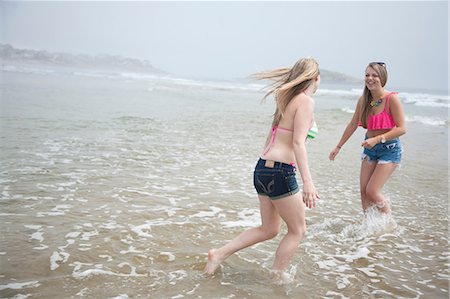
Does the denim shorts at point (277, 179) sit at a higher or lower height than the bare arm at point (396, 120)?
lower

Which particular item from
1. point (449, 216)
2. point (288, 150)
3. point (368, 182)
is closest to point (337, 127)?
point (449, 216)

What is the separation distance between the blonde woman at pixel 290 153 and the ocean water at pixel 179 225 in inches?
28.5

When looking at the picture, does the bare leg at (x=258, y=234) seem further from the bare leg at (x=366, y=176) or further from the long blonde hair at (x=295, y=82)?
the bare leg at (x=366, y=176)

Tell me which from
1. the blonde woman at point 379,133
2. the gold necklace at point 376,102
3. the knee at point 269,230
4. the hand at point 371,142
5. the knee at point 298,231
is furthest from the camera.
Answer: the gold necklace at point 376,102

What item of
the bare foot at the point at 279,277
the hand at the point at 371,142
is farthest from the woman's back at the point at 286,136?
the hand at the point at 371,142

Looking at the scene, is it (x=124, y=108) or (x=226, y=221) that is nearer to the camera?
(x=226, y=221)

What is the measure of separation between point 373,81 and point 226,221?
96.5 inches

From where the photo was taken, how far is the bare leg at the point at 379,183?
4.80m

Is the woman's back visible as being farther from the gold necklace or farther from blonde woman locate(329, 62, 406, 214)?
the gold necklace

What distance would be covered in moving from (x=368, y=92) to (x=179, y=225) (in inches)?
111

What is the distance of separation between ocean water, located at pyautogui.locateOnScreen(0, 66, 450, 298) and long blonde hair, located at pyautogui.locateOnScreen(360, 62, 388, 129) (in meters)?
1.23

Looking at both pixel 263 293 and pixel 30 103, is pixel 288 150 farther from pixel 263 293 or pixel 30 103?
pixel 30 103

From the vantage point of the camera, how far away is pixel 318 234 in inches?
191

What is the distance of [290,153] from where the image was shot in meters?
3.31
